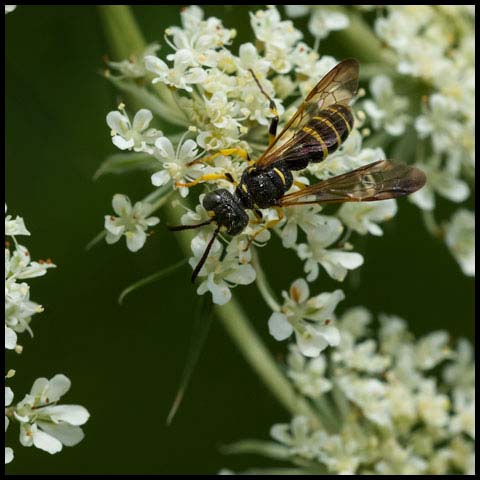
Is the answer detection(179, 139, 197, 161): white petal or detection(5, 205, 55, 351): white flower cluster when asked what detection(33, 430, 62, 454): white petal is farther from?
detection(179, 139, 197, 161): white petal

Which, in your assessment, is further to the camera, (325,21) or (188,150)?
(325,21)

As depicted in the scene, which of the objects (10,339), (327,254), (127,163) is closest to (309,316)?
(327,254)

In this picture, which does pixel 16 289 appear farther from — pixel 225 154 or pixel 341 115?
pixel 341 115

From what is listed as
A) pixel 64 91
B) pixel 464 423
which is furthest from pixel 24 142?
pixel 464 423

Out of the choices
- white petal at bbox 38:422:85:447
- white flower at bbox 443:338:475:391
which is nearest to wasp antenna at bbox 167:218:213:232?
white petal at bbox 38:422:85:447

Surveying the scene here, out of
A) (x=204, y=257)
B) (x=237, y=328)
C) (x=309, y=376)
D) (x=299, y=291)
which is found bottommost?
(x=309, y=376)

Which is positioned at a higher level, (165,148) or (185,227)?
(165,148)
